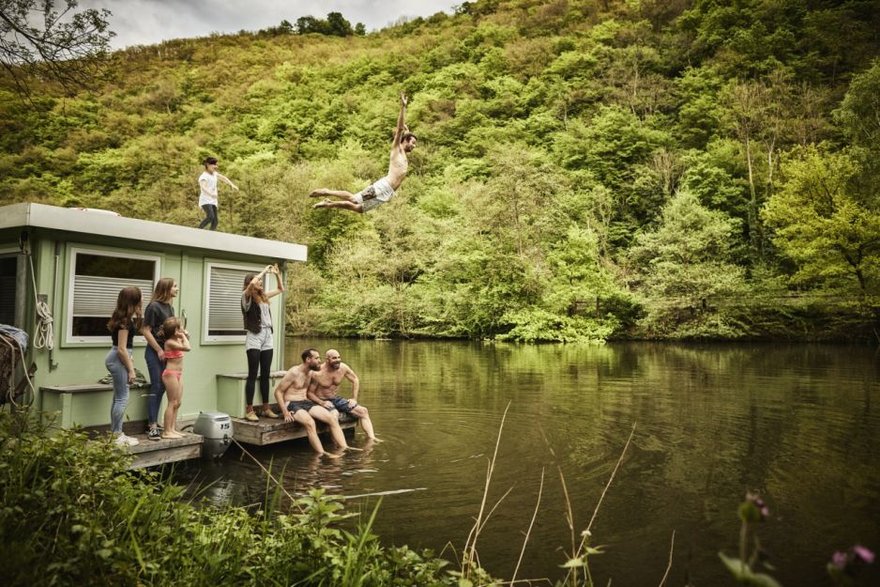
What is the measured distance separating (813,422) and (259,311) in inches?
374

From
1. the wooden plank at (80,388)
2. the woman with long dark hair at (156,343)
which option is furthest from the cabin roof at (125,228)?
the wooden plank at (80,388)

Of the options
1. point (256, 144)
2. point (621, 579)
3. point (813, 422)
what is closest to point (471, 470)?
point (621, 579)

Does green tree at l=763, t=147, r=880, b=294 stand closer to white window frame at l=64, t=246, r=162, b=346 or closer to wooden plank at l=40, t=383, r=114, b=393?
white window frame at l=64, t=246, r=162, b=346

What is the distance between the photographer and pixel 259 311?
831 cm

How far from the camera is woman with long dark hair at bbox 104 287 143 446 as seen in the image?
636 cm

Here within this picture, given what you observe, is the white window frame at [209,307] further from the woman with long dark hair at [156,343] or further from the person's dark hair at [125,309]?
the person's dark hair at [125,309]

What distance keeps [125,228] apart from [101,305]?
1.05 m

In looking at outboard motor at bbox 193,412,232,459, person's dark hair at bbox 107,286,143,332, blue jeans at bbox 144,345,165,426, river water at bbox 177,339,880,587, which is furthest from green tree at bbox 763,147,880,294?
person's dark hair at bbox 107,286,143,332

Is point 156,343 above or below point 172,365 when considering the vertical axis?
above

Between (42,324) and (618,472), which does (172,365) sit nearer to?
(42,324)

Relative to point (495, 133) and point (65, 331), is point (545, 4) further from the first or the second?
point (65, 331)

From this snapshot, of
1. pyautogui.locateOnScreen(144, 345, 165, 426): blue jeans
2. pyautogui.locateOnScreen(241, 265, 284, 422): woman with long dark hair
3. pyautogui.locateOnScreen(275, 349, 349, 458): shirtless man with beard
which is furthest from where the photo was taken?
pyautogui.locateOnScreen(275, 349, 349, 458): shirtless man with beard

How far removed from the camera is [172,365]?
6.97 m

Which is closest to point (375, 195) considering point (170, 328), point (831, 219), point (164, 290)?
point (164, 290)
